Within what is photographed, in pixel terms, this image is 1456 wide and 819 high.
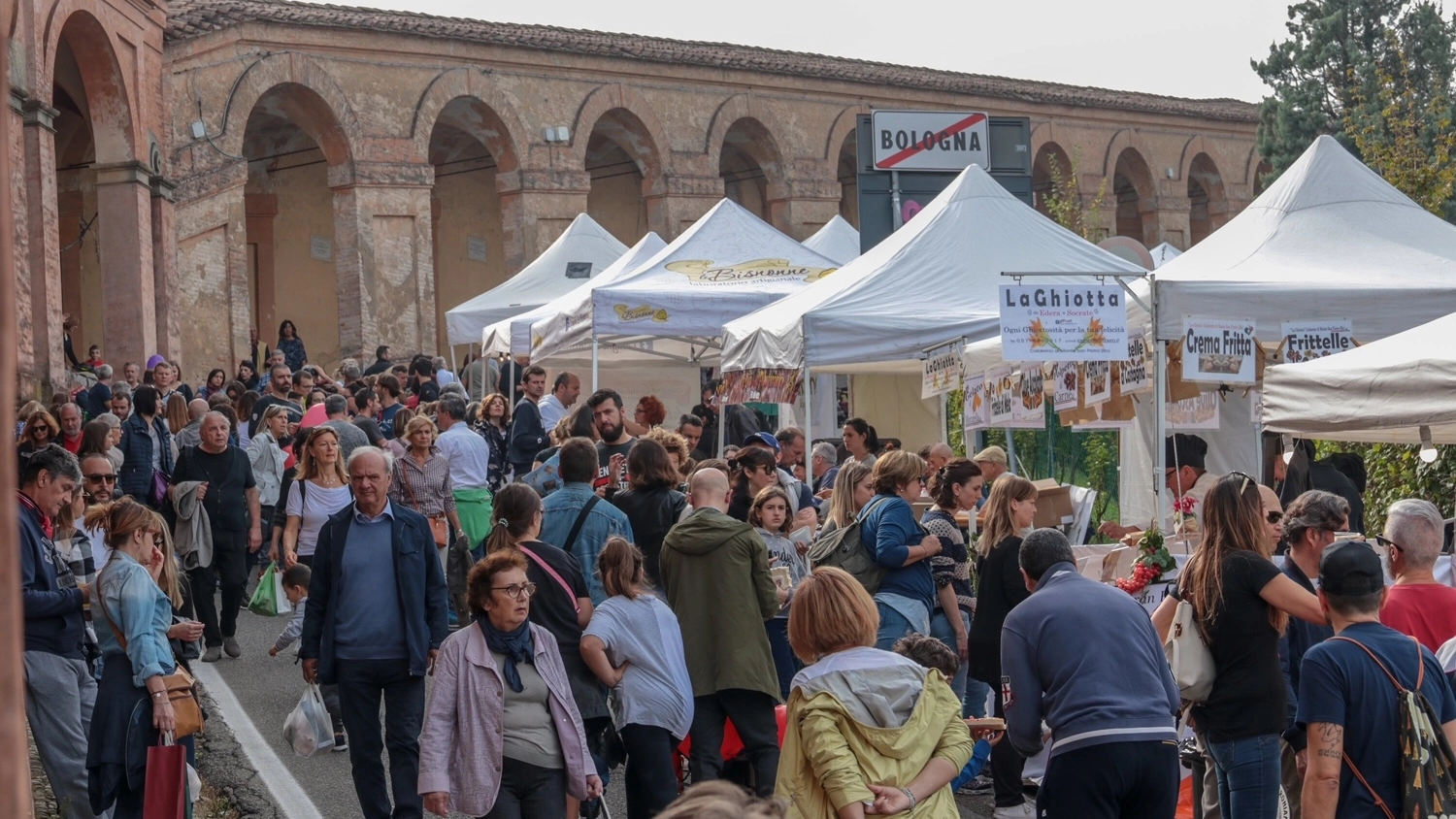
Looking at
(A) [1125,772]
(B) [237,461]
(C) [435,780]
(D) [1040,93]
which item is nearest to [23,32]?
(B) [237,461]

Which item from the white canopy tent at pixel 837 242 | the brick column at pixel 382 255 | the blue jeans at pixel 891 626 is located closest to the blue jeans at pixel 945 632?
the blue jeans at pixel 891 626

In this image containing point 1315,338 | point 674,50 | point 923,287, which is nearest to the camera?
point 1315,338

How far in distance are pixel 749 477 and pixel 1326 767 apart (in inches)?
174

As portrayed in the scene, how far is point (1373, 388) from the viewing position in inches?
275

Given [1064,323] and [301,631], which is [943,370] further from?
[301,631]

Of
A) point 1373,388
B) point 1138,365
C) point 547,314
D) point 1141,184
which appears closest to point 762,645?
point 1373,388

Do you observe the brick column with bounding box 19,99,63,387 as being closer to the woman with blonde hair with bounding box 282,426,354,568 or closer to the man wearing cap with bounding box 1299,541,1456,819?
the woman with blonde hair with bounding box 282,426,354,568

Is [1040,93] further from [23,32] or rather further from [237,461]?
[237,461]

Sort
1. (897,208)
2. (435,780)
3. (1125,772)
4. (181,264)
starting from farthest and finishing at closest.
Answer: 1. (181,264)
2. (897,208)
3. (435,780)
4. (1125,772)

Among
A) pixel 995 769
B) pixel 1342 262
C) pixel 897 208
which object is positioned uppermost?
pixel 897 208

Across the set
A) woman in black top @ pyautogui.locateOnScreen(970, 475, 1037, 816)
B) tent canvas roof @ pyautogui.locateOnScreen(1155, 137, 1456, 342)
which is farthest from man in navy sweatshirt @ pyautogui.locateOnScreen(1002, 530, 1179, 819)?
tent canvas roof @ pyautogui.locateOnScreen(1155, 137, 1456, 342)

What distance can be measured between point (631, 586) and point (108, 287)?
17.1 m

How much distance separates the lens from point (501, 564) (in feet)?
17.3

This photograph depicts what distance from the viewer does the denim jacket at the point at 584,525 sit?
6.85 meters
